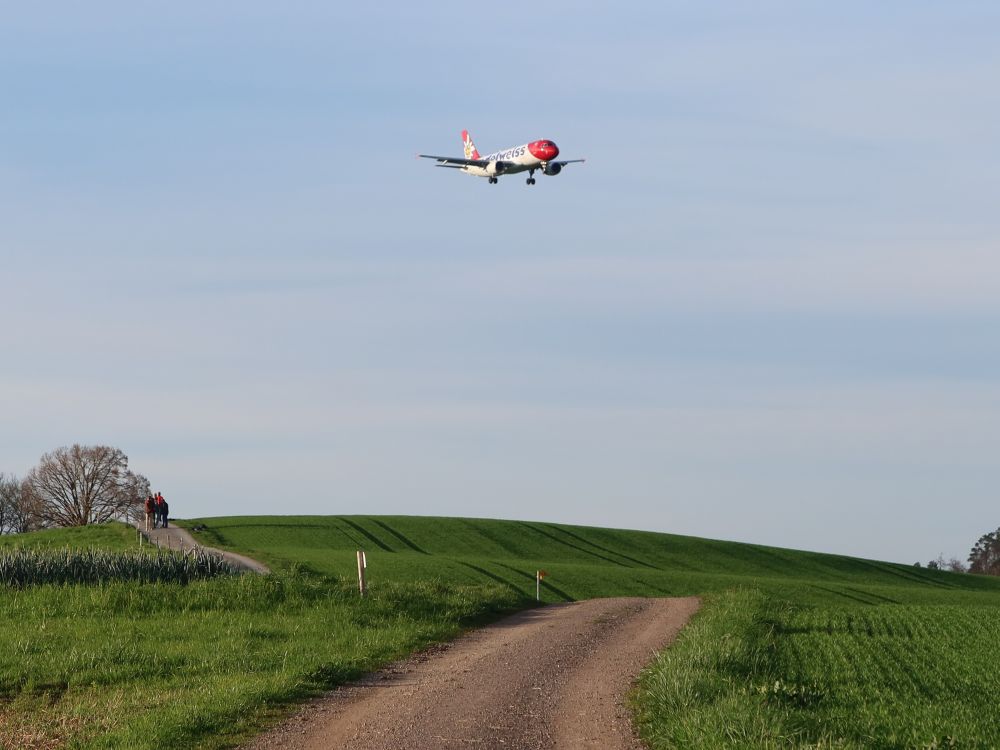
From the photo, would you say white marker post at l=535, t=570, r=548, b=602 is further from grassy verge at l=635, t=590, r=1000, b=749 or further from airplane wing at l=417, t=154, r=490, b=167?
airplane wing at l=417, t=154, r=490, b=167

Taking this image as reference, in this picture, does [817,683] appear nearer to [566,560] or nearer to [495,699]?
[495,699]

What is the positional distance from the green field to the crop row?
1706mm

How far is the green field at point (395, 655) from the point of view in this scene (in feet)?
54.9

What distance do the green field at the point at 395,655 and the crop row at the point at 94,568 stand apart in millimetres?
1706

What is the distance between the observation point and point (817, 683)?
73.2 feet

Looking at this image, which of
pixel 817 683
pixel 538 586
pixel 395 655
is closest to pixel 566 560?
pixel 538 586

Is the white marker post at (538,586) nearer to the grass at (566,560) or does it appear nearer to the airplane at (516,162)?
the grass at (566,560)

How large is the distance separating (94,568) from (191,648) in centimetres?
1201

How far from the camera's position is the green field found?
16734mm

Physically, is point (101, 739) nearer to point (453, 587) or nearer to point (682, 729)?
point (682, 729)

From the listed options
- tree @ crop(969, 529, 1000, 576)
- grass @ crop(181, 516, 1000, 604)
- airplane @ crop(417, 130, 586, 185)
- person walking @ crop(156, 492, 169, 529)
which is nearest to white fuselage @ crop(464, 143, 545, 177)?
airplane @ crop(417, 130, 586, 185)

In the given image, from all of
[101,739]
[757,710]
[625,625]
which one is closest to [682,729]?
[757,710]

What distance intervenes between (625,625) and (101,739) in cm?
1672

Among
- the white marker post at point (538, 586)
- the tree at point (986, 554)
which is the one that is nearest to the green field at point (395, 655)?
the white marker post at point (538, 586)
